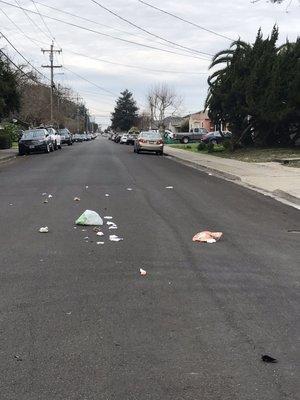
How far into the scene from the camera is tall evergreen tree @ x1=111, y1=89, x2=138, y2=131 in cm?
13775

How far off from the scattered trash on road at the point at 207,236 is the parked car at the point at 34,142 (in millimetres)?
29150

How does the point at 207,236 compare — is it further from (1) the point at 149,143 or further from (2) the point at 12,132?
(2) the point at 12,132

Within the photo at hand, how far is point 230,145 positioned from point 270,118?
5.19 m

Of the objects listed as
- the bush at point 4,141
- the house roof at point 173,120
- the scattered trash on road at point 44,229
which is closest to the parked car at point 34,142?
the bush at point 4,141

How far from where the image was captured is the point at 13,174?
69.3ft

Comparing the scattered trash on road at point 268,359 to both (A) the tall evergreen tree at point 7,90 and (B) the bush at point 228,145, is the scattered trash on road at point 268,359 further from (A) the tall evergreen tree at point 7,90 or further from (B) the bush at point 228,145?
(B) the bush at point 228,145

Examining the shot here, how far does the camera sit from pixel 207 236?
8.99m

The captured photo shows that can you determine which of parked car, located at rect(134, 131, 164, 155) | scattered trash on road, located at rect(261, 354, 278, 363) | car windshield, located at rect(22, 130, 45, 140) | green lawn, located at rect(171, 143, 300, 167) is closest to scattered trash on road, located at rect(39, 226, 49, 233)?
scattered trash on road, located at rect(261, 354, 278, 363)

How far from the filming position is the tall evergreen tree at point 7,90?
3469 cm

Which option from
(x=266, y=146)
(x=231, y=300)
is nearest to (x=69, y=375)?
(x=231, y=300)

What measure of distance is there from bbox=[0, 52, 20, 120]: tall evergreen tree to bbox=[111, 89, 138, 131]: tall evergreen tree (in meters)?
100

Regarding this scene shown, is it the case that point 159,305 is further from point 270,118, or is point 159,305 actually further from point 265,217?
point 270,118

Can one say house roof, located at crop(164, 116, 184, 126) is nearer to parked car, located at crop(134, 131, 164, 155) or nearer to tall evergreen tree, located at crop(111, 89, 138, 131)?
tall evergreen tree, located at crop(111, 89, 138, 131)

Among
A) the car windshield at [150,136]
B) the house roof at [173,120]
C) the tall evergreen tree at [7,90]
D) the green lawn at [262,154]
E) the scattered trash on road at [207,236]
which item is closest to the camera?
the scattered trash on road at [207,236]
